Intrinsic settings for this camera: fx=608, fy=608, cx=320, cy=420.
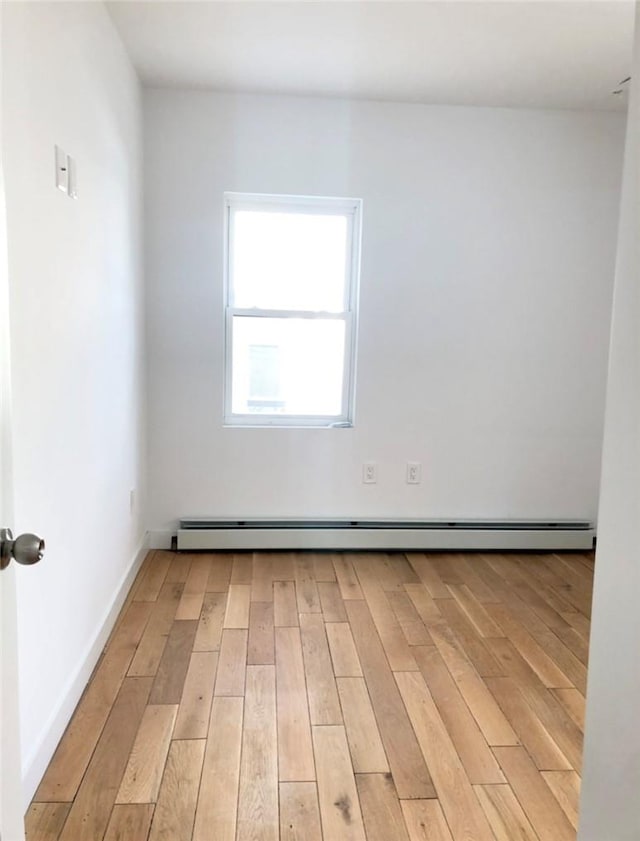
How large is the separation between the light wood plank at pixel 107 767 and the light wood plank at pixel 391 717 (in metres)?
0.79

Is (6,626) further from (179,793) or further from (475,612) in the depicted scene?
(475,612)

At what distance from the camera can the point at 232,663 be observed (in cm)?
234

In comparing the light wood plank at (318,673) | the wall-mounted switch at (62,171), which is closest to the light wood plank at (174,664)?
the light wood plank at (318,673)

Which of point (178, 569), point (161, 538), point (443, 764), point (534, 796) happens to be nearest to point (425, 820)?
point (443, 764)

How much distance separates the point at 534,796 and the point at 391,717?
49 centimetres

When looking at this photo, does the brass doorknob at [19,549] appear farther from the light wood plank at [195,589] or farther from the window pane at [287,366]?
the window pane at [287,366]

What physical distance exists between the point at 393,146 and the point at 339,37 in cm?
89

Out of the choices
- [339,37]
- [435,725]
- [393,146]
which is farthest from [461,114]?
[435,725]

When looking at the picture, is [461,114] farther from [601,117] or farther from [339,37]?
[339,37]

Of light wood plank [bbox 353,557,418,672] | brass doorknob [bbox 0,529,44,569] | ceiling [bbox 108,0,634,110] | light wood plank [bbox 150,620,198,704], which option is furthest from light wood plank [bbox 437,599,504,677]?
ceiling [bbox 108,0,634,110]

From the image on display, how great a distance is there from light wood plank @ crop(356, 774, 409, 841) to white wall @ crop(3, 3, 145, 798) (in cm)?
90

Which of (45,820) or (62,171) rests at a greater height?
(62,171)

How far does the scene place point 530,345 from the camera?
3.62 meters

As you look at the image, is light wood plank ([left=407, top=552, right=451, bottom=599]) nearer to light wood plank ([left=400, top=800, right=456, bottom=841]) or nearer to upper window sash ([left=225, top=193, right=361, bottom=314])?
light wood plank ([left=400, top=800, right=456, bottom=841])
